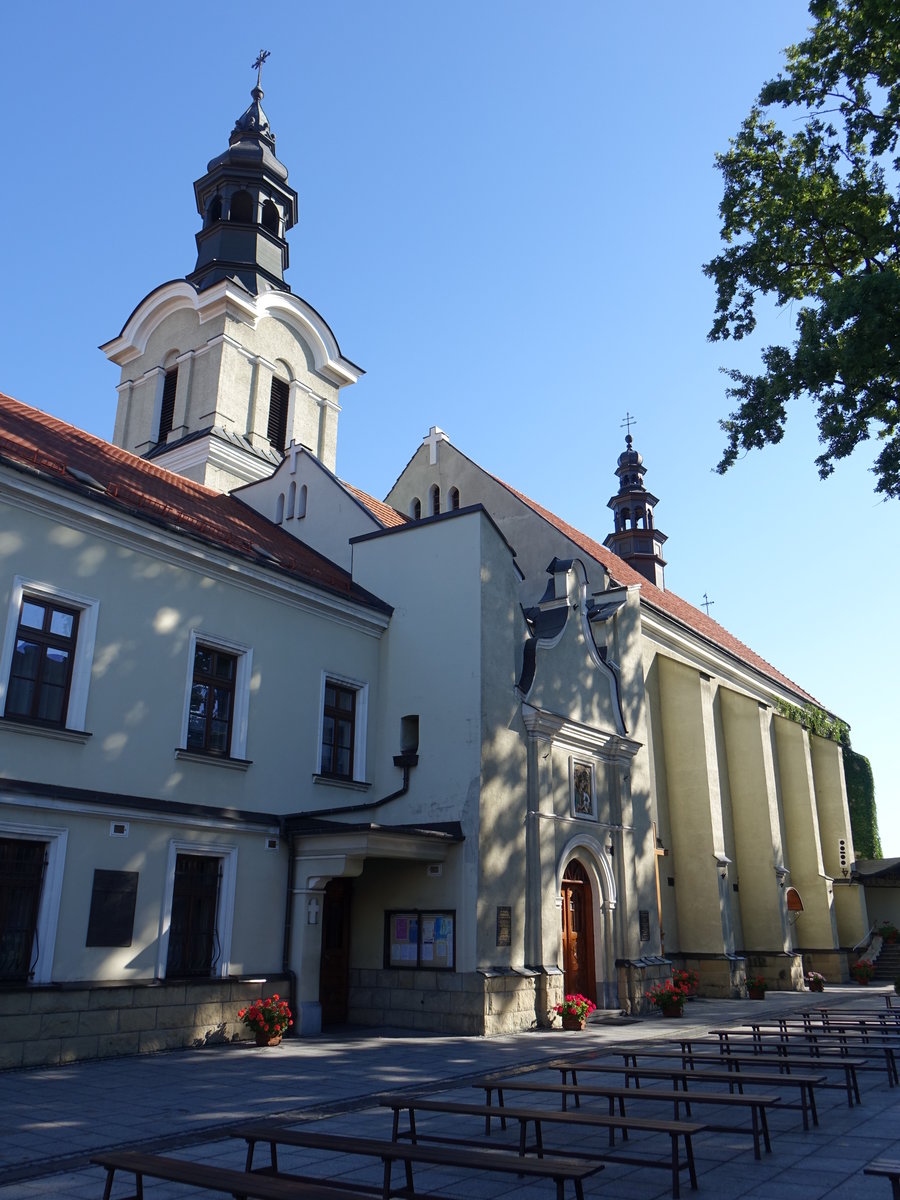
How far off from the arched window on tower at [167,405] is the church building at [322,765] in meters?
2.68

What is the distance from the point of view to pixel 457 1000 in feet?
51.1

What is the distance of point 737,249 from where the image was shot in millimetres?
16047

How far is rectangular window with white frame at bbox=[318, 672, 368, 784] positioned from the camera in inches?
682

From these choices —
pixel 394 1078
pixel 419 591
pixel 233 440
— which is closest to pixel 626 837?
pixel 419 591

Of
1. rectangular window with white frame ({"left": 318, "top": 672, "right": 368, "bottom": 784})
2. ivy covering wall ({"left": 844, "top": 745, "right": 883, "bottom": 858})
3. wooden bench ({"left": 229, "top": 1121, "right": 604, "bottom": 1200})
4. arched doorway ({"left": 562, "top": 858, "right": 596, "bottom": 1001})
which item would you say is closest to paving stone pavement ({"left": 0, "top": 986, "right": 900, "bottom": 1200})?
wooden bench ({"left": 229, "top": 1121, "right": 604, "bottom": 1200})

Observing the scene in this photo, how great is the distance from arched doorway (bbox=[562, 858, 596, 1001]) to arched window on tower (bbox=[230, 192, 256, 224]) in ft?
77.6

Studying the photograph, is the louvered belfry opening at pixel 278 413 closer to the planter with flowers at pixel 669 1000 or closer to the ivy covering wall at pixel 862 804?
the planter with flowers at pixel 669 1000

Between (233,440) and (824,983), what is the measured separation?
2400cm

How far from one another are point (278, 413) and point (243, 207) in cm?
721

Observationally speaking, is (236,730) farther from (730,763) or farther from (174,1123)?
(730,763)

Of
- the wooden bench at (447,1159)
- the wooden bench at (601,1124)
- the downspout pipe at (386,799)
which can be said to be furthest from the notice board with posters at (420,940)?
the wooden bench at (447,1159)

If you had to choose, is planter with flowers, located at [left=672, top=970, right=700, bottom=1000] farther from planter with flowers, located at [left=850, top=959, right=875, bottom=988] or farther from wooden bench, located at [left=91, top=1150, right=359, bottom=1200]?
wooden bench, located at [left=91, top=1150, right=359, bottom=1200]

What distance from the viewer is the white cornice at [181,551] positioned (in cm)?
1291

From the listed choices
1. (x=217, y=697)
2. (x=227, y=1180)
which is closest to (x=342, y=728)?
(x=217, y=697)
